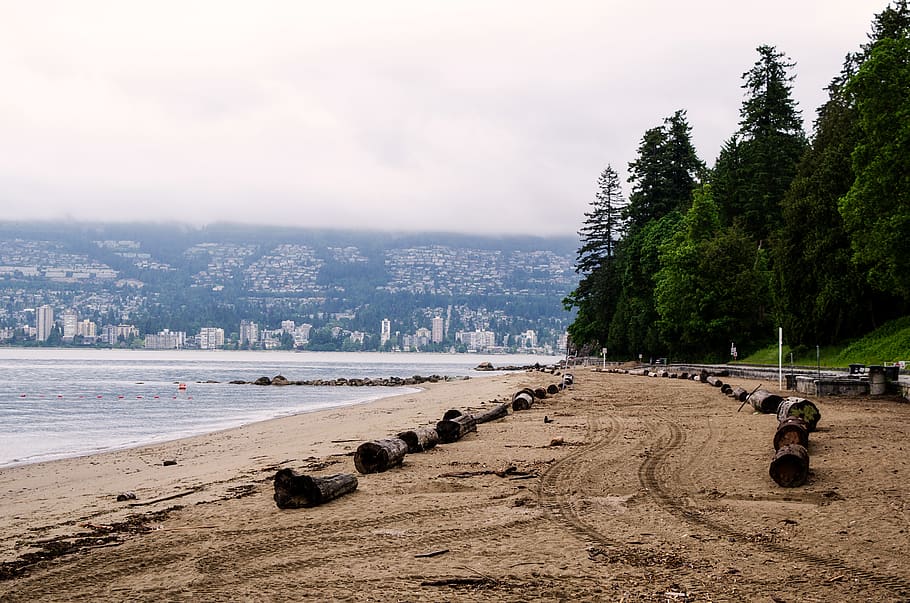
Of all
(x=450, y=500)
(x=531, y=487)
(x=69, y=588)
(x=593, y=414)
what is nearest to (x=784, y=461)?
(x=531, y=487)

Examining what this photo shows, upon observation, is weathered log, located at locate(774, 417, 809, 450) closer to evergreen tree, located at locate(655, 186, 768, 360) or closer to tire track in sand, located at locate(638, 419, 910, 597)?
tire track in sand, located at locate(638, 419, 910, 597)

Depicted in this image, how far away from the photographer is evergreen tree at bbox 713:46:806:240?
7312 cm

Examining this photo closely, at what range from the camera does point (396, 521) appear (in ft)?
29.7

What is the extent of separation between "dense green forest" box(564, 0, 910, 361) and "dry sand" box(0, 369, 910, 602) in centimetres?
2534

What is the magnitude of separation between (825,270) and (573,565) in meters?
41.6

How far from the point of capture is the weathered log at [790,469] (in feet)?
33.9

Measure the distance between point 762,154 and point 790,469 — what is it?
2722 inches

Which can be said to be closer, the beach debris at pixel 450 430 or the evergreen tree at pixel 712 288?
the beach debris at pixel 450 430

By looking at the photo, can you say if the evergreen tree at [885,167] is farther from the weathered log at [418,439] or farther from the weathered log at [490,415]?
the weathered log at [418,439]

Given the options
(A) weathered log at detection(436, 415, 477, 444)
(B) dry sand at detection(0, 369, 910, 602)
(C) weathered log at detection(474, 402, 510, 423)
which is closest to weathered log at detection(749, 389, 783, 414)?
(B) dry sand at detection(0, 369, 910, 602)

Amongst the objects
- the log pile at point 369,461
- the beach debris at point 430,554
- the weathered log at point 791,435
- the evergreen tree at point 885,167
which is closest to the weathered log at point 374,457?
the log pile at point 369,461

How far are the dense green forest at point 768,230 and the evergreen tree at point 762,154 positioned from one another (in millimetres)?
140

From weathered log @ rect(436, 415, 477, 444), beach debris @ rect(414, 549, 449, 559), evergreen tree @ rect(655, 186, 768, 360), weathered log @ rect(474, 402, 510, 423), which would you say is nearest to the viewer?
beach debris @ rect(414, 549, 449, 559)

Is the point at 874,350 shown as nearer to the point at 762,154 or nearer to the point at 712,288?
the point at 712,288
